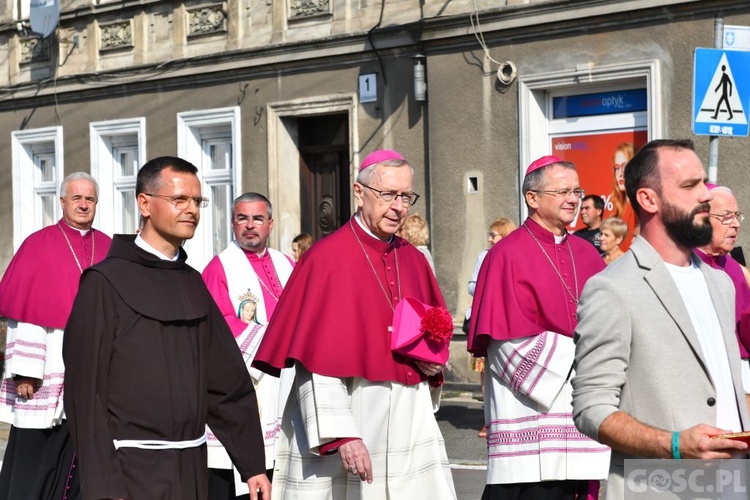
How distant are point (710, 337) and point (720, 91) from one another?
6.09 meters

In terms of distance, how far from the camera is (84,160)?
21.8m

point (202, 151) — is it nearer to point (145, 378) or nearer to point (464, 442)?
point (464, 442)

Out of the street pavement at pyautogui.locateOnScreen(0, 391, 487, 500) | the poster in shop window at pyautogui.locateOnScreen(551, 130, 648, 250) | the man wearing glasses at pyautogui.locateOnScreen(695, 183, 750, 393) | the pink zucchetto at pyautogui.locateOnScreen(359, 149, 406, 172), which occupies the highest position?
the poster in shop window at pyautogui.locateOnScreen(551, 130, 648, 250)

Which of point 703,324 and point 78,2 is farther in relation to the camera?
point 78,2

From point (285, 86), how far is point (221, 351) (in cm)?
1299

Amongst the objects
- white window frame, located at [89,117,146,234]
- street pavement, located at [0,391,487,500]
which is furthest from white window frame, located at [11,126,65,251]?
street pavement, located at [0,391,487,500]

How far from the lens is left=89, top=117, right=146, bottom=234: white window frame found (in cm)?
2114

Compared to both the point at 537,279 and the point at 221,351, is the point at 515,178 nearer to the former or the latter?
the point at 537,279

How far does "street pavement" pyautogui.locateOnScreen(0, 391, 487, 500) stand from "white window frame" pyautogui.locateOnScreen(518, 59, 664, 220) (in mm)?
2291

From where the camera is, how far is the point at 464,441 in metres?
12.2

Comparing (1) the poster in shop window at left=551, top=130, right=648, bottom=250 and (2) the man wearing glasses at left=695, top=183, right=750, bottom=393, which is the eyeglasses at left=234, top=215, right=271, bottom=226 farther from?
(1) the poster in shop window at left=551, top=130, right=648, bottom=250

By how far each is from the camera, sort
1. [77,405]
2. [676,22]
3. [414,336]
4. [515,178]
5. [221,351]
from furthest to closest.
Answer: [515,178]
[676,22]
[414,336]
[221,351]
[77,405]

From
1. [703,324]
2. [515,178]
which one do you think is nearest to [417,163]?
[515,178]

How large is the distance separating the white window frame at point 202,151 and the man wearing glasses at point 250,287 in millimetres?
10248
